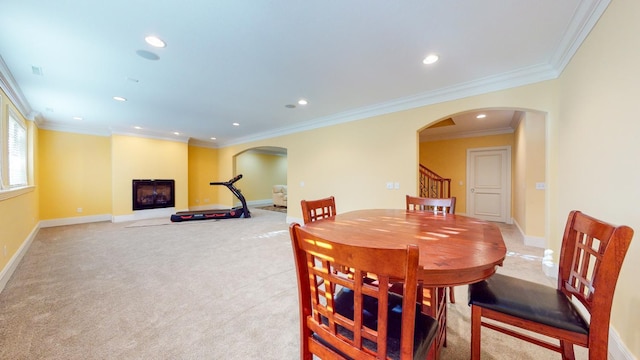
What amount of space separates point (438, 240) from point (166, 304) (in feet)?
7.65

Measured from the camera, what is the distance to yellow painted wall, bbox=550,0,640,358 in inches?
54.0

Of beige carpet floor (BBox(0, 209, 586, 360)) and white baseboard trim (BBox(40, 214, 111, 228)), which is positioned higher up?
white baseboard trim (BBox(40, 214, 111, 228))

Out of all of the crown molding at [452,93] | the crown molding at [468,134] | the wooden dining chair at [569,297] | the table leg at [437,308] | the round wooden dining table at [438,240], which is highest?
the crown molding at [452,93]

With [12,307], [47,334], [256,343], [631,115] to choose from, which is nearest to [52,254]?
[12,307]

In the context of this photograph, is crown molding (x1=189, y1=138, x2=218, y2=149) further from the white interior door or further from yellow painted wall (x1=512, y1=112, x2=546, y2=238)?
yellow painted wall (x1=512, y1=112, x2=546, y2=238)

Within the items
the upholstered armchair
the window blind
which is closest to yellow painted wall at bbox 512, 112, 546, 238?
the upholstered armchair

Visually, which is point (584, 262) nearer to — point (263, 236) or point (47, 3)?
point (47, 3)

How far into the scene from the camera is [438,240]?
129 cm

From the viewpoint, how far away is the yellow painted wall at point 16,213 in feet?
8.64

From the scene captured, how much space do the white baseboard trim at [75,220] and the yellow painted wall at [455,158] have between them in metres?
9.16

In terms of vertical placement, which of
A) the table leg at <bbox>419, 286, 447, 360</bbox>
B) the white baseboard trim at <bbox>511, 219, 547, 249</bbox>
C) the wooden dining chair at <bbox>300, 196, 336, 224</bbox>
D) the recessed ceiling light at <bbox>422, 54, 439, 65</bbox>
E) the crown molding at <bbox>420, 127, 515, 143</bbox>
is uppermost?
the recessed ceiling light at <bbox>422, 54, 439, 65</bbox>

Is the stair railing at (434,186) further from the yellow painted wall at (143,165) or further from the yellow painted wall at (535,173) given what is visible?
the yellow painted wall at (143,165)

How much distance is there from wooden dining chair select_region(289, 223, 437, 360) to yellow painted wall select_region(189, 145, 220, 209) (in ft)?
26.7

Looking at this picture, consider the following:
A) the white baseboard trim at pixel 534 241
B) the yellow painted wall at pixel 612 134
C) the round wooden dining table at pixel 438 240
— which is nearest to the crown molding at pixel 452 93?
the yellow painted wall at pixel 612 134
